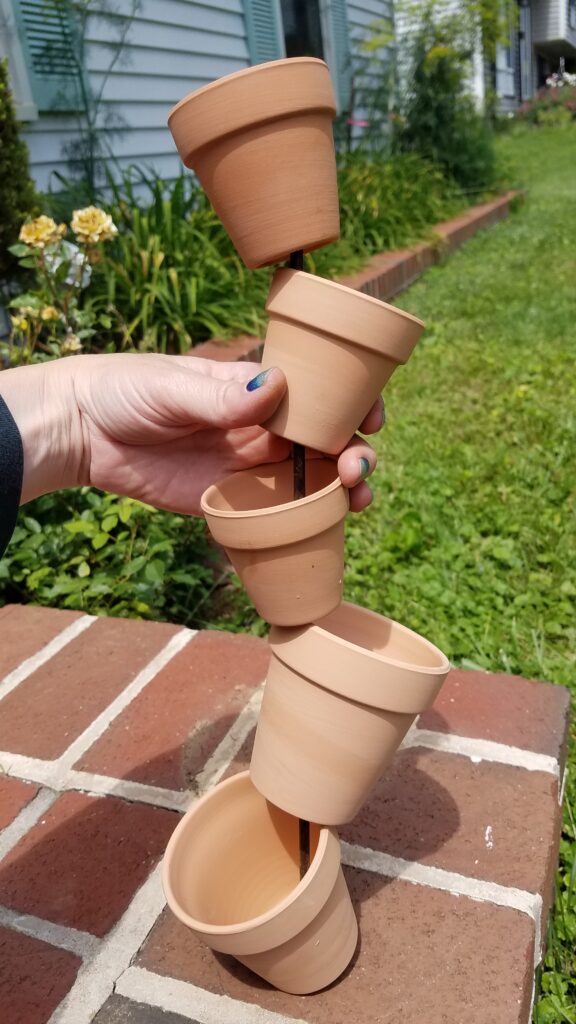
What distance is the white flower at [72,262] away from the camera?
9.16 feet

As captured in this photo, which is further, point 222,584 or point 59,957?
point 222,584

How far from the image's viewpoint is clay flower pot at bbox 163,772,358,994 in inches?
40.4

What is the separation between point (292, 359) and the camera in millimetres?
991

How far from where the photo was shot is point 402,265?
5340 millimetres

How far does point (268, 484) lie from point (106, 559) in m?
1.13

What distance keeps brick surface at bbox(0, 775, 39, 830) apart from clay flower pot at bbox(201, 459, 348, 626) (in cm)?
68

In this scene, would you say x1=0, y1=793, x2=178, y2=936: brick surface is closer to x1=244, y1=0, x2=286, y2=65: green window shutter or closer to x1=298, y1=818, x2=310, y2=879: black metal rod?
x1=298, y1=818, x2=310, y2=879: black metal rod

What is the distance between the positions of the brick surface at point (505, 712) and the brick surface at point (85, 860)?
1.82ft

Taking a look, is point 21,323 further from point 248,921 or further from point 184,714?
point 248,921

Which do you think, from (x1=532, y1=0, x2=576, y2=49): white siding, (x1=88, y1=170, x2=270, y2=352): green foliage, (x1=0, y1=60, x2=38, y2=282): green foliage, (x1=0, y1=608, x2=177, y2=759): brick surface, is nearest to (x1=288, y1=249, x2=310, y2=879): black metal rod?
(x1=0, y1=608, x2=177, y2=759): brick surface

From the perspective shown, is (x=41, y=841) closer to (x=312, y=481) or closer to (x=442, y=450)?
(x=312, y=481)

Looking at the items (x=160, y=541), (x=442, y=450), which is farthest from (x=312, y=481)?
(x=442, y=450)

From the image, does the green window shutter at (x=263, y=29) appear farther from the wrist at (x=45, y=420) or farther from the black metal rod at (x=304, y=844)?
the black metal rod at (x=304, y=844)

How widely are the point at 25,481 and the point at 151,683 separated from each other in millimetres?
561
